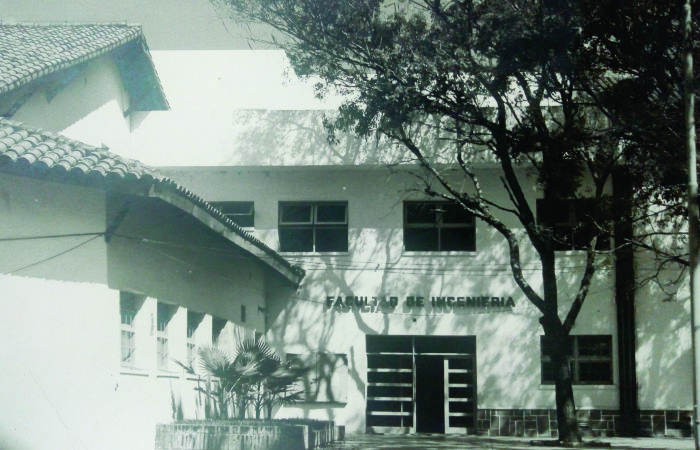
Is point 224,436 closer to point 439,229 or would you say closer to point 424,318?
point 424,318

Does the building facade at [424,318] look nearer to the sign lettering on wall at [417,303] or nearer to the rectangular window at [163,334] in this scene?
the sign lettering on wall at [417,303]

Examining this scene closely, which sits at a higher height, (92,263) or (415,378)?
(92,263)

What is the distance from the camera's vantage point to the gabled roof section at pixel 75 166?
35.9ft

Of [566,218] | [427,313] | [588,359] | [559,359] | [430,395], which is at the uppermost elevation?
[566,218]

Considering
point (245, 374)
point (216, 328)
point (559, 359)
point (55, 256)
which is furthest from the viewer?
point (216, 328)

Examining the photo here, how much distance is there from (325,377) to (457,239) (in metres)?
4.98

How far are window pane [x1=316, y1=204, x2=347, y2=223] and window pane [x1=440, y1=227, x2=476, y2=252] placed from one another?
2.67 meters

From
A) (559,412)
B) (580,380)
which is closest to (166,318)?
(559,412)

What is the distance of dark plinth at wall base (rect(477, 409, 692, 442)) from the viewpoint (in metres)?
25.4

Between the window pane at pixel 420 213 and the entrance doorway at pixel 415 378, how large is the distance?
10.00 ft

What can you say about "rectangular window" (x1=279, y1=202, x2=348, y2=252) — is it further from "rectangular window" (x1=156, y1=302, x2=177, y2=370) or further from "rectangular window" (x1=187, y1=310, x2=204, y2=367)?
"rectangular window" (x1=156, y1=302, x2=177, y2=370)

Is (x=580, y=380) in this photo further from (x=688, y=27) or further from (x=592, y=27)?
(x=688, y=27)

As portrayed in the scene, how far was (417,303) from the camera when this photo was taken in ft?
86.8

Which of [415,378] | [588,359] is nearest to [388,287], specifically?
[415,378]
